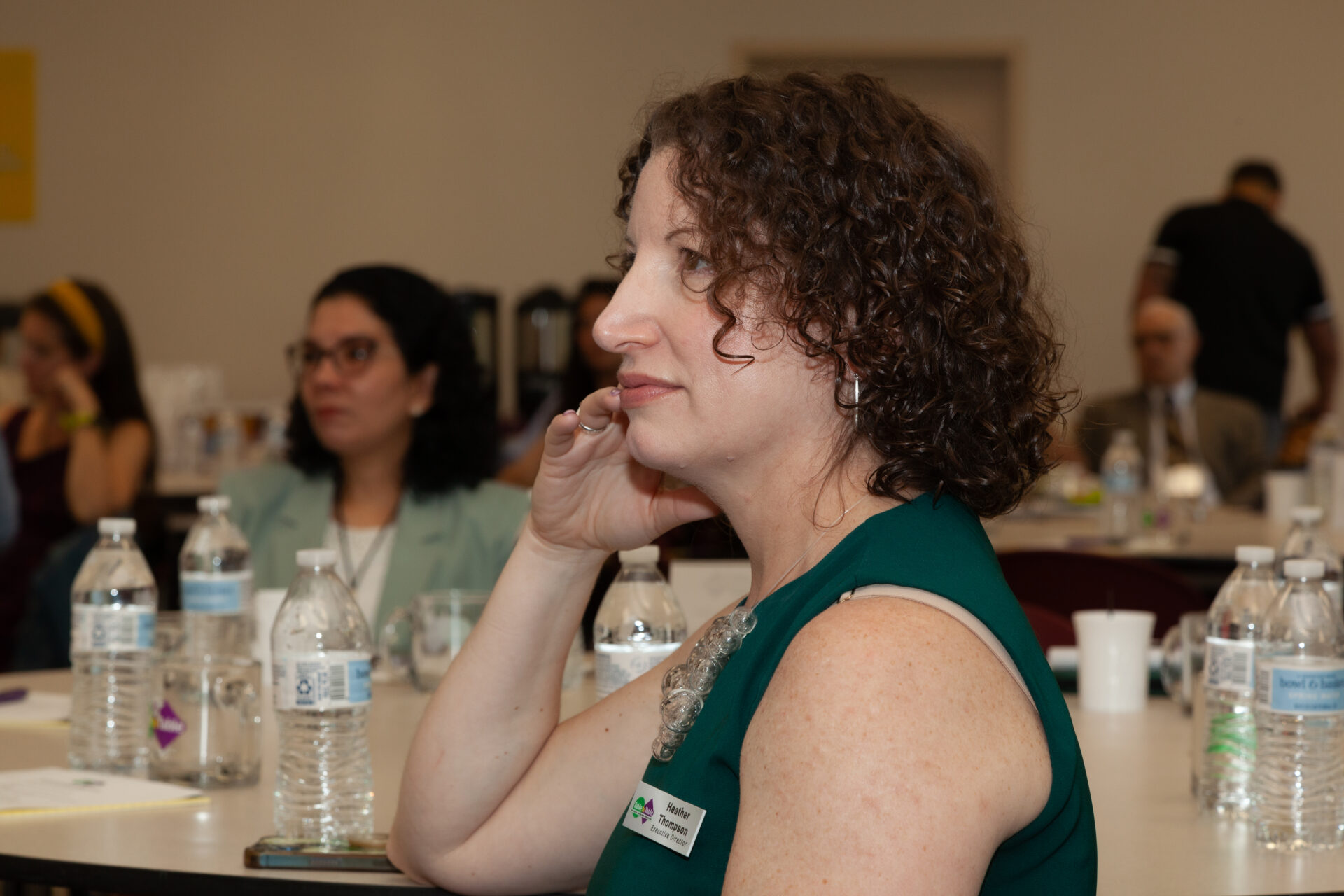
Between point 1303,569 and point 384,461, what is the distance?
1977mm

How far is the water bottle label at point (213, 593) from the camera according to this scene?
2.23 meters

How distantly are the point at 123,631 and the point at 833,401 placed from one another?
1.22 metres

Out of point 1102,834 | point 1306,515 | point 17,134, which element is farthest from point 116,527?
point 17,134

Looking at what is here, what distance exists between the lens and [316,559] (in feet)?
5.76

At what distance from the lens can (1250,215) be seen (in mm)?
7039

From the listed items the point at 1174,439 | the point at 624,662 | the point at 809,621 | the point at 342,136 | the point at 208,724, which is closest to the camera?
the point at 809,621

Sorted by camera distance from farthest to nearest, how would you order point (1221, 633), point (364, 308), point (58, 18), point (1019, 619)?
point (58, 18) < point (364, 308) < point (1221, 633) < point (1019, 619)

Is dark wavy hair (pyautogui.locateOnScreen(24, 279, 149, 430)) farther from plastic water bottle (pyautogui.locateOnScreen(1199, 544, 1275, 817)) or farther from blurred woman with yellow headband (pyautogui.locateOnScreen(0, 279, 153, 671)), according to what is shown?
plastic water bottle (pyautogui.locateOnScreen(1199, 544, 1275, 817))

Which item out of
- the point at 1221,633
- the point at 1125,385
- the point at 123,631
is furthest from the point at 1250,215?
the point at 123,631

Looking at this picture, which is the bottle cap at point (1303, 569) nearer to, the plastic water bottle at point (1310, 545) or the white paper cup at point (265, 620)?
the plastic water bottle at point (1310, 545)

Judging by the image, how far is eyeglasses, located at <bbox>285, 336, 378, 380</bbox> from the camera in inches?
118

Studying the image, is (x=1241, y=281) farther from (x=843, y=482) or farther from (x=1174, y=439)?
(x=843, y=482)

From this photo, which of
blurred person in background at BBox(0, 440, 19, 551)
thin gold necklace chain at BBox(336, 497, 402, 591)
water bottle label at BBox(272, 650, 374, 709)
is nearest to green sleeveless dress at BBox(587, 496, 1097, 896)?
water bottle label at BBox(272, 650, 374, 709)

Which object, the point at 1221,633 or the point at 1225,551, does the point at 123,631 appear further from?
the point at 1225,551
